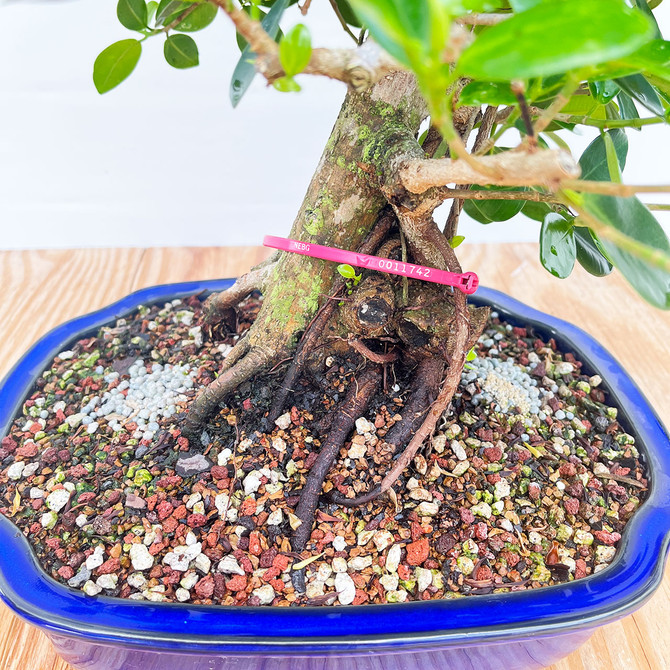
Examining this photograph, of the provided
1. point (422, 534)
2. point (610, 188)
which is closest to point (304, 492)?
point (422, 534)

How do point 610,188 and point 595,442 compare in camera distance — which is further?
point 595,442

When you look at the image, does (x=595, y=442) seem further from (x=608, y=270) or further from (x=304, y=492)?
(x=304, y=492)

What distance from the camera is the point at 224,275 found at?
1248 mm

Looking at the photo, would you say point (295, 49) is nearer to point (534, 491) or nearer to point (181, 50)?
point (181, 50)

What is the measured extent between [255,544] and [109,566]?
5.1 inches

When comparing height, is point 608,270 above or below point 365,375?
above

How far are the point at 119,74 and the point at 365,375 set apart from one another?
0.37 meters

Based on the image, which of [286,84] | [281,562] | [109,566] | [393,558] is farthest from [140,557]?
[286,84]

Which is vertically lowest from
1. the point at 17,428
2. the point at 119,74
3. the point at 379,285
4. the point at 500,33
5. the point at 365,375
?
the point at 17,428

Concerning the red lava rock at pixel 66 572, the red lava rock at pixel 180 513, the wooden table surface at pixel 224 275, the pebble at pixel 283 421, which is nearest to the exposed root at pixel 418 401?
the pebble at pixel 283 421

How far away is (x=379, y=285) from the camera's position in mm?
591

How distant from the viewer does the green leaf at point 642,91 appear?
39 centimetres

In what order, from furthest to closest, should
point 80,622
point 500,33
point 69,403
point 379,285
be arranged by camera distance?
point 69,403
point 379,285
point 80,622
point 500,33

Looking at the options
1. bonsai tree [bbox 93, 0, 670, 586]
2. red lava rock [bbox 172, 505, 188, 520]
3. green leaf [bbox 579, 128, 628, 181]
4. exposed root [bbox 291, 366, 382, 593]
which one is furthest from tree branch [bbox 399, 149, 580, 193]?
red lava rock [bbox 172, 505, 188, 520]
